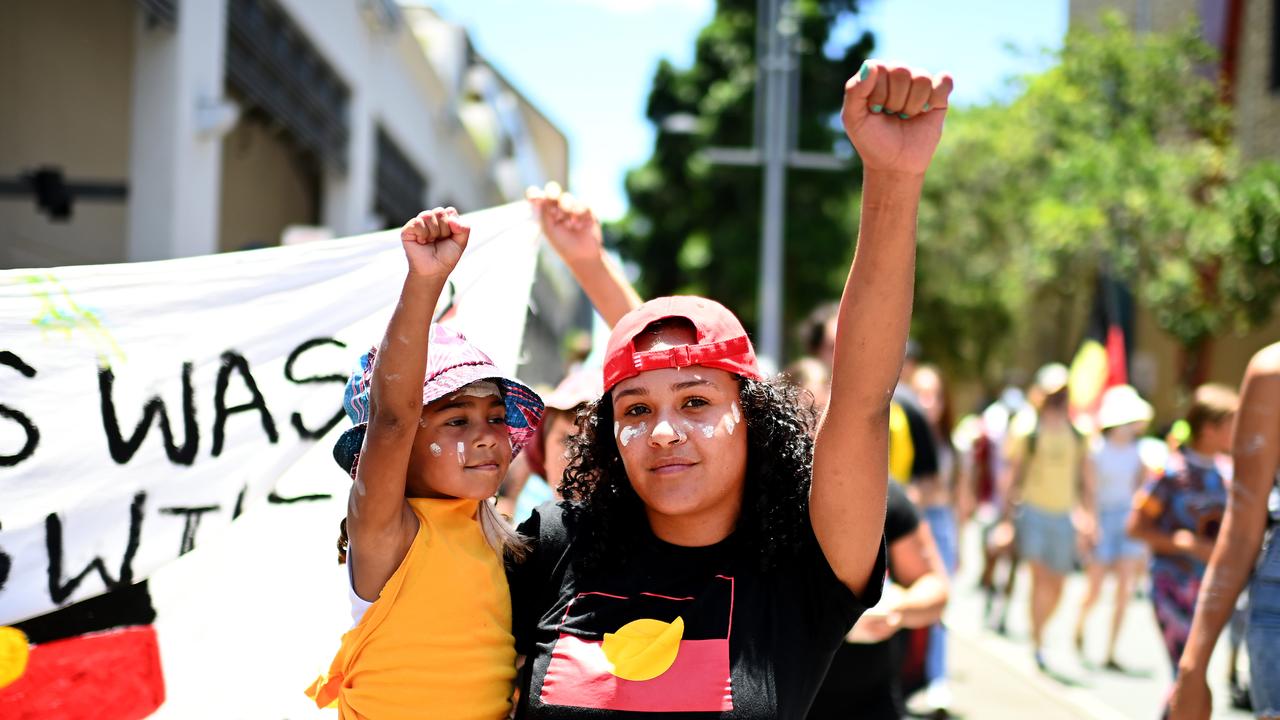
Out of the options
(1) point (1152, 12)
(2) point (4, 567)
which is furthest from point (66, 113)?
(1) point (1152, 12)

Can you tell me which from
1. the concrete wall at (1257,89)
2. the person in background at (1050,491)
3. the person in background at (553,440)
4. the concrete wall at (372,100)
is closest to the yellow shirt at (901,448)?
the person in background at (553,440)

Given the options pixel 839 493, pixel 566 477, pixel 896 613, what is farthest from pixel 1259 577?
pixel 566 477

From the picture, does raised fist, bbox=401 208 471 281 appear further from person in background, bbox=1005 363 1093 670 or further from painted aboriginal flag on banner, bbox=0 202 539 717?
person in background, bbox=1005 363 1093 670

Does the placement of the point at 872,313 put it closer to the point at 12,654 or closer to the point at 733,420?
the point at 733,420

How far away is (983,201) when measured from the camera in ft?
101

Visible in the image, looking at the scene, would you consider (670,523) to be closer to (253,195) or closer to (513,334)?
(513,334)

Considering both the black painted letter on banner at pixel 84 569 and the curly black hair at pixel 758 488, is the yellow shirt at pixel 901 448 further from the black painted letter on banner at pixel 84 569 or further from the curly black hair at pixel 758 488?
→ the black painted letter on banner at pixel 84 569

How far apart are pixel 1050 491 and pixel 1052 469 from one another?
16 cm

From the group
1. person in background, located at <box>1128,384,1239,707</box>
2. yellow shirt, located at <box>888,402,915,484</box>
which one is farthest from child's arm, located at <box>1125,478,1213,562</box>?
yellow shirt, located at <box>888,402,915,484</box>

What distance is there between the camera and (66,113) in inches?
371

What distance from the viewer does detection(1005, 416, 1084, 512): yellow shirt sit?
927cm

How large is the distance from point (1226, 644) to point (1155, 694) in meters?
2.09

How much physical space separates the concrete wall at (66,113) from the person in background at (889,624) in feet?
21.5

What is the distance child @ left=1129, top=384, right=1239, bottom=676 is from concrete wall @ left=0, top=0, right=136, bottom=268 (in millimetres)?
7007
